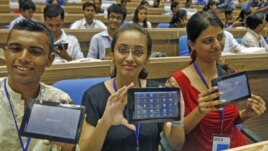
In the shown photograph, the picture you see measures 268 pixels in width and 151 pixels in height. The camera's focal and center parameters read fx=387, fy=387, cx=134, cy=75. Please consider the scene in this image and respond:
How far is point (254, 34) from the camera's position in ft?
13.0

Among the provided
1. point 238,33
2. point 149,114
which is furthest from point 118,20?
point 149,114

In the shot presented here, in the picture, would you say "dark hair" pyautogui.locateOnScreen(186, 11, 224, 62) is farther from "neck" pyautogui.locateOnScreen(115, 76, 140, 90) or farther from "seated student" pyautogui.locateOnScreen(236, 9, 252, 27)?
"seated student" pyautogui.locateOnScreen(236, 9, 252, 27)

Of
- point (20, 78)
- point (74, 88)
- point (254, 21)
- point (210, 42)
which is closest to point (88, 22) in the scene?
point (254, 21)

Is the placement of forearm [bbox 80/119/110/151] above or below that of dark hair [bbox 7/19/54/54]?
below

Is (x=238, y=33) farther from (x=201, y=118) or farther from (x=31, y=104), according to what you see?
(x=31, y=104)

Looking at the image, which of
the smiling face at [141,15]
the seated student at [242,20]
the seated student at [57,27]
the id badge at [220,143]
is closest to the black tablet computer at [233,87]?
the id badge at [220,143]

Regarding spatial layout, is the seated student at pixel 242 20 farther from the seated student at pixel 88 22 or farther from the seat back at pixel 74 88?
the seat back at pixel 74 88

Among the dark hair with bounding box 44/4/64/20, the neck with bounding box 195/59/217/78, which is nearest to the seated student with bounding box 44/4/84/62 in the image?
the dark hair with bounding box 44/4/64/20

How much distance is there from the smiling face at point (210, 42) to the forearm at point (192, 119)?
0.29 meters

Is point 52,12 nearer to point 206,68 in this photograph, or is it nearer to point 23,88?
point 206,68

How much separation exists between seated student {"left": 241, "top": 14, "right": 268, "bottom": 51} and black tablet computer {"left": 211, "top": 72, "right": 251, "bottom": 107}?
8.29ft

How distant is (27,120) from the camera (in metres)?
1.10

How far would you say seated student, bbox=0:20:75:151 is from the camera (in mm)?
1231

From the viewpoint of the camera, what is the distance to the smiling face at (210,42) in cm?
167
